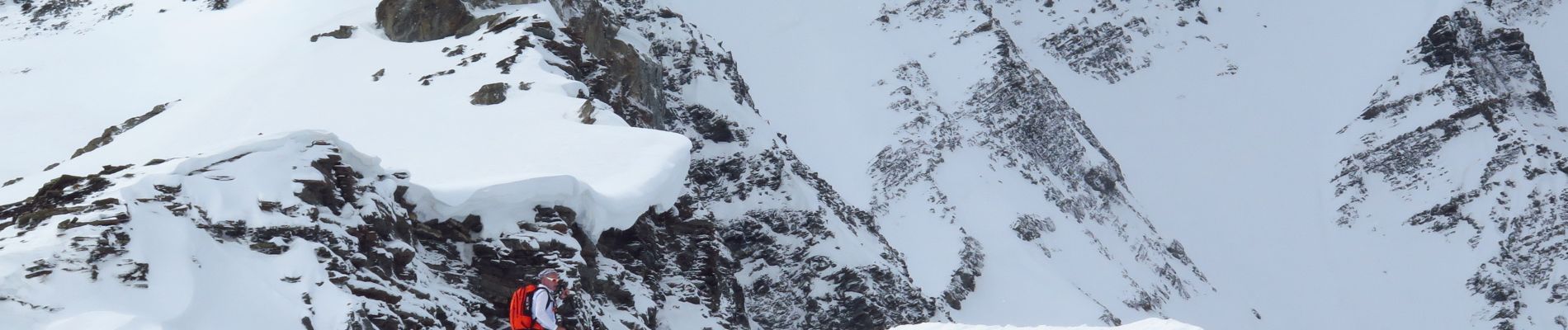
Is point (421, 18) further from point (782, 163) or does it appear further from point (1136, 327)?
point (1136, 327)

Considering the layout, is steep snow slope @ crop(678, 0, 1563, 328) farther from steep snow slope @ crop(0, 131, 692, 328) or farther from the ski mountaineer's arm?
the ski mountaineer's arm

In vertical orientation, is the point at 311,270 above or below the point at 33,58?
above

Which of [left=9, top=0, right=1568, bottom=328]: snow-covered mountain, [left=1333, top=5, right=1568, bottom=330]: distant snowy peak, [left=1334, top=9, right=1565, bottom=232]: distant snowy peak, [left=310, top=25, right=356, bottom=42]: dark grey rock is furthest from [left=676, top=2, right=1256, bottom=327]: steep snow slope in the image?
[left=310, top=25, right=356, bottom=42]: dark grey rock

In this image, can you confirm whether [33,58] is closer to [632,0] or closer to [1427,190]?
[632,0]

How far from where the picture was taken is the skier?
47.4ft

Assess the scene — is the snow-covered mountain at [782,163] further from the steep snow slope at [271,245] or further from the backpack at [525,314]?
the backpack at [525,314]

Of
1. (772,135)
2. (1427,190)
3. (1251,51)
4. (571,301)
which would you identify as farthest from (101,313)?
(1251,51)

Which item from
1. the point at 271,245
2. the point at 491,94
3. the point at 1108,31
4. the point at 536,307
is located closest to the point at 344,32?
the point at 491,94

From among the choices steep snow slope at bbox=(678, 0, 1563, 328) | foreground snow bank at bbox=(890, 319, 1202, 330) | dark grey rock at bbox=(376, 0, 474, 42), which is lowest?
steep snow slope at bbox=(678, 0, 1563, 328)

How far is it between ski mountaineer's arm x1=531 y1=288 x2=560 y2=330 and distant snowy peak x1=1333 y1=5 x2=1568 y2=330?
89.6m

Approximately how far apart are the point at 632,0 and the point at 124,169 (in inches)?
1241

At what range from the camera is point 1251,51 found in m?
113

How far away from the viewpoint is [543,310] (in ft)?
47.5

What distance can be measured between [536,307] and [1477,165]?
9796cm
